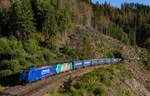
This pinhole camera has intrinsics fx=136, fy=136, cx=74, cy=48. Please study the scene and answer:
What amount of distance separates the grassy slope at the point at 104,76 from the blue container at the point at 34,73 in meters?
6.31

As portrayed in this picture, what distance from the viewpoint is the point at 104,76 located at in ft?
76.8

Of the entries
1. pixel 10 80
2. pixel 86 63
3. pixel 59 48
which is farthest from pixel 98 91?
pixel 59 48

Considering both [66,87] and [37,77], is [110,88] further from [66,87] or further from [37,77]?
[37,77]

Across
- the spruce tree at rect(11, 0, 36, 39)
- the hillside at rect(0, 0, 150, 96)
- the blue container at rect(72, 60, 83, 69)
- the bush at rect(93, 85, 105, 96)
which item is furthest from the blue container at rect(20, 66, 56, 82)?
the spruce tree at rect(11, 0, 36, 39)

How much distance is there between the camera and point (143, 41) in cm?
12375

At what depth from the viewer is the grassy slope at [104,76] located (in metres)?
17.5

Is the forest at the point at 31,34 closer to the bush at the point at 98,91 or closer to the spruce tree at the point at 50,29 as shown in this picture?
the spruce tree at the point at 50,29

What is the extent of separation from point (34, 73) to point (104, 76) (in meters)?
11.7

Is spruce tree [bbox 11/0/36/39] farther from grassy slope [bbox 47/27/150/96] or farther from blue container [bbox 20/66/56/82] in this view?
grassy slope [bbox 47/27/150/96]

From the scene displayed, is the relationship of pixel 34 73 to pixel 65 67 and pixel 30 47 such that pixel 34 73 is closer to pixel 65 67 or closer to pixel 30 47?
pixel 65 67

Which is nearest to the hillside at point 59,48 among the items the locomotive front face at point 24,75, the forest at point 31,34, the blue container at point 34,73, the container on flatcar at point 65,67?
the forest at point 31,34

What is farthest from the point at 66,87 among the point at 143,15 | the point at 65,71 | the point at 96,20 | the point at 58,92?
the point at 143,15

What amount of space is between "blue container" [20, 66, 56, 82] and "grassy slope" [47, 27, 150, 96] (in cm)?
631

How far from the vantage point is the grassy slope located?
17548mm
